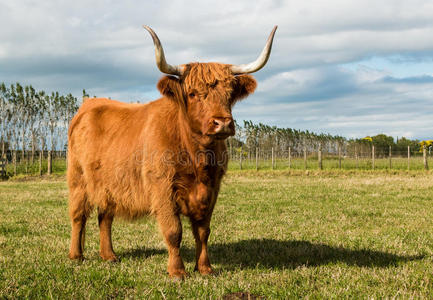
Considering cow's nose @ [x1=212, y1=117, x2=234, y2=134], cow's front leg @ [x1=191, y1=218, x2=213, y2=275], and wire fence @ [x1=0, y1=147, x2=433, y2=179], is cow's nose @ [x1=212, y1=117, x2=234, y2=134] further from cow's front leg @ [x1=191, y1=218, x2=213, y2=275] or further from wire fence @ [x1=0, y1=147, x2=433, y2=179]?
wire fence @ [x1=0, y1=147, x2=433, y2=179]

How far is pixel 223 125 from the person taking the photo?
3826mm

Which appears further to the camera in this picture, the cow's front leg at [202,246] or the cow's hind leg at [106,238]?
the cow's hind leg at [106,238]

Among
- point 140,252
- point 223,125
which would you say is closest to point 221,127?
point 223,125

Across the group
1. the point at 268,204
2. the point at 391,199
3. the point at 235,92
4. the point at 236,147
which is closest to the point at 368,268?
the point at 235,92

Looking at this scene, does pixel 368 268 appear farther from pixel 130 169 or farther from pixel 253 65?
pixel 130 169

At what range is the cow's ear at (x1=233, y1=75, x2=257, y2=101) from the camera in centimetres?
469

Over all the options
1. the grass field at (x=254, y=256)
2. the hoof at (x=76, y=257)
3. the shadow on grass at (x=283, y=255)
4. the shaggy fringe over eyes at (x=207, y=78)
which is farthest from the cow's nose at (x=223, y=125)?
the hoof at (x=76, y=257)

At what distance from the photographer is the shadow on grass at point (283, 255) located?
5066 mm

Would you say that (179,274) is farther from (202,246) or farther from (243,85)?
(243,85)

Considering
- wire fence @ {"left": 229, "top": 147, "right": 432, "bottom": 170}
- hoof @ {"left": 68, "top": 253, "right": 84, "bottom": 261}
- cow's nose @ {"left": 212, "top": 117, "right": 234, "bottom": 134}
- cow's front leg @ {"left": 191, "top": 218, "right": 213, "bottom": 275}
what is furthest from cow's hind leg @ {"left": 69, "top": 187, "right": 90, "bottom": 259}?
wire fence @ {"left": 229, "top": 147, "right": 432, "bottom": 170}

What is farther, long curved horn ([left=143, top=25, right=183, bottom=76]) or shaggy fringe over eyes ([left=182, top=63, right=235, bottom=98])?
shaggy fringe over eyes ([left=182, top=63, right=235, bottom=98])

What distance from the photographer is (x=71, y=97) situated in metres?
49.8

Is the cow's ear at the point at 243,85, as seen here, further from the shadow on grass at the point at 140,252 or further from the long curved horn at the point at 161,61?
the shadow on grass at the point at 140,252

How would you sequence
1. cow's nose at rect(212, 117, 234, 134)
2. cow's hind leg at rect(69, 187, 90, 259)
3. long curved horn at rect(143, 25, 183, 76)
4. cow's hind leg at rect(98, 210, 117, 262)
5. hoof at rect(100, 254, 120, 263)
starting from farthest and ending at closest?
cow's hind leg at rect(69, 187, 90, 259) → cow's hind leg at rect(98, 210, 117, 262) → hoof at rect(100, 254, 120, 263) → long curved horn at rect(143, 25, 183, 76) → cow's nose at rect(212, 117, 234, 134)
